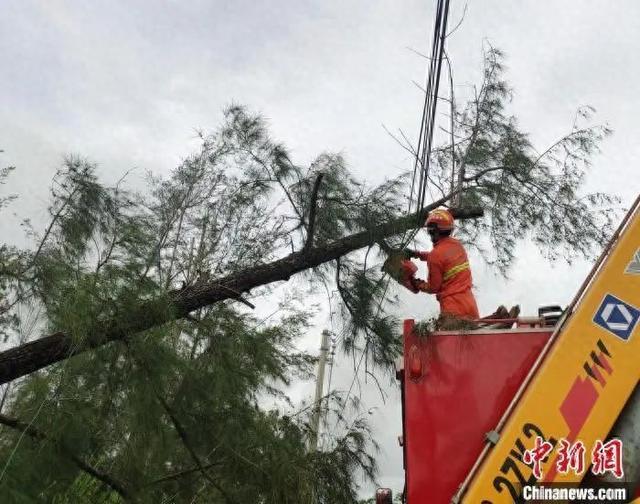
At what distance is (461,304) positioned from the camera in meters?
3.31

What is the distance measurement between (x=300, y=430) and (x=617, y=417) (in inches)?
118

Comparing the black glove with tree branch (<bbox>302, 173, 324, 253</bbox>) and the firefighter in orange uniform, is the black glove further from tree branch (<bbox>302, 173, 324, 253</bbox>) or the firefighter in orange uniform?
tree branch (<bbox>302, 173, 324, 253</bbox>)

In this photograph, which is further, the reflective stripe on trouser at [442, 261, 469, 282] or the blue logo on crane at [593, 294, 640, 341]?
the reflective stripe on trouser at [442, 261, 469, 282]

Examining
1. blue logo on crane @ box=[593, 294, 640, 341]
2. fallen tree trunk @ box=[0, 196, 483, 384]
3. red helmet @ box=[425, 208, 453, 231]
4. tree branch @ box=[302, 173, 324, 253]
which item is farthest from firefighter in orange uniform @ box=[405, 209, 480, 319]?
blue logo on crane @ box=[593, 294, 640, 341]

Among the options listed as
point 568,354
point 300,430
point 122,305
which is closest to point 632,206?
point 568,354

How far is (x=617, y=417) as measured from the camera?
213cm

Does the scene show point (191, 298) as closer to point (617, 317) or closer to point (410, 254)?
point (410, 254)

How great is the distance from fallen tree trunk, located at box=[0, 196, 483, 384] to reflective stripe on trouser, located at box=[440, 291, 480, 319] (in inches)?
36.5

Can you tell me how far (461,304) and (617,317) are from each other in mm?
1158

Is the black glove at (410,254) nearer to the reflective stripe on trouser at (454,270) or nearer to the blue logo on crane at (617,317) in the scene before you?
the reflective stripe on trouser at (454,270)

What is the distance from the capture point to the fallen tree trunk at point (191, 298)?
3.52 meters

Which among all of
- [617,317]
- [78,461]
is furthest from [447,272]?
[78,461]

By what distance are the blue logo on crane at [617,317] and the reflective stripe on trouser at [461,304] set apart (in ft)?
3.43

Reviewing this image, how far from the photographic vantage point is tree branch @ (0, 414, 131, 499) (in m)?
3.35
